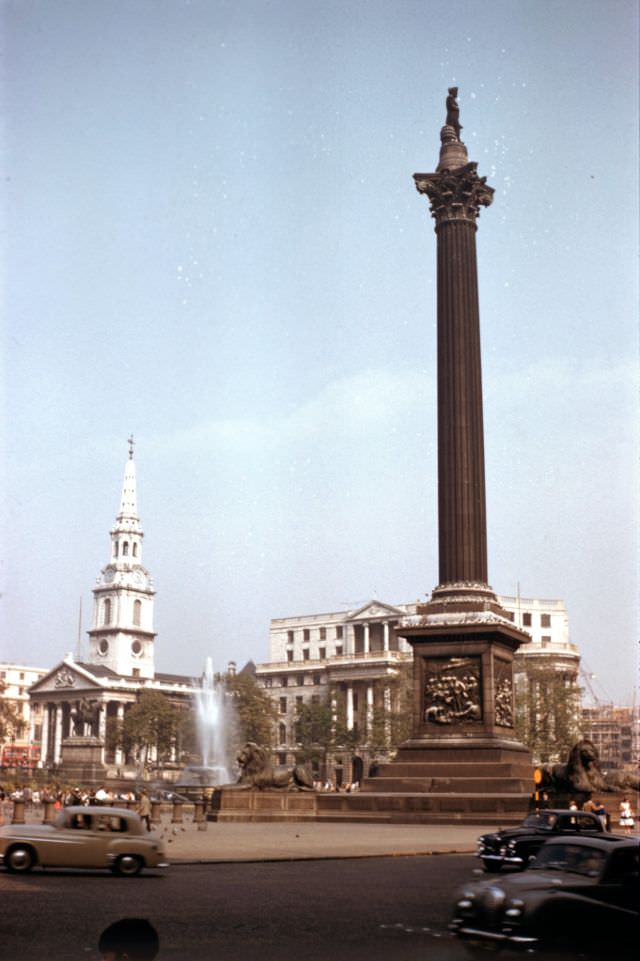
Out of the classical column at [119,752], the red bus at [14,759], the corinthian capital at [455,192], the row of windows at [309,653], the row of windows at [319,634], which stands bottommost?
the red bus at [14,759]

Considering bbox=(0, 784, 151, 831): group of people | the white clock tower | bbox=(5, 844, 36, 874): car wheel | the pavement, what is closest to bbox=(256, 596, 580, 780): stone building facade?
the white clock tower

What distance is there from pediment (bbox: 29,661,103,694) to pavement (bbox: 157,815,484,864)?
141310mm

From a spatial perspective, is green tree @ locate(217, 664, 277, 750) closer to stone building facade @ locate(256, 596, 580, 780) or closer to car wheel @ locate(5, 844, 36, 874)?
stone building facade @ locate(256, 596, 580, 780)

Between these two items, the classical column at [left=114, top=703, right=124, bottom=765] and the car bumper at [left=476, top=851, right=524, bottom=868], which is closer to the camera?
the car bumper at [left=476, top=851, right=524, bottom=868]

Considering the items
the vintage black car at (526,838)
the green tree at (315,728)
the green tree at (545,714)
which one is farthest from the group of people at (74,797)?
the green tree at (315,728)

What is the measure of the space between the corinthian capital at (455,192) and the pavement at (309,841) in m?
23.9

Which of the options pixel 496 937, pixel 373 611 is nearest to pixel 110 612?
pixel 373 611

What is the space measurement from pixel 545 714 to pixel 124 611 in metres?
117

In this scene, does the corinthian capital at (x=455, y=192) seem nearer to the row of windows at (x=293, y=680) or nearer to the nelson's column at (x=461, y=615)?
the nelson's column at (x=461, y=615)

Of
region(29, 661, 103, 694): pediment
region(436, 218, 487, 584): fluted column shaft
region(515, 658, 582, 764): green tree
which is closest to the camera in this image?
region(436, 218, 487, 584): fluted column shaft

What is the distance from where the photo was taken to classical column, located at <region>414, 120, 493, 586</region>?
43.7m

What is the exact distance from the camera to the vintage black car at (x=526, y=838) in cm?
2130

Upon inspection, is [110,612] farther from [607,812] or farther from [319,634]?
[607,812]

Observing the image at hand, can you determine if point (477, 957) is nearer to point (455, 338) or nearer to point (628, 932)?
point (628, 932)
